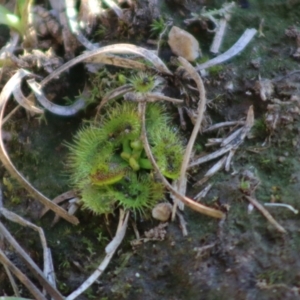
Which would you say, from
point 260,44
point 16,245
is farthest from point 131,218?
point 260,44

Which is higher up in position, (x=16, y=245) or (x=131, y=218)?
(x=16, y=245)

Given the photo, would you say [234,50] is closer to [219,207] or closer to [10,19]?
[219,207]

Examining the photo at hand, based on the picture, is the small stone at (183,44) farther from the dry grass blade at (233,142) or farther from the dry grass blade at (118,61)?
the dry grass blade at (233,142)

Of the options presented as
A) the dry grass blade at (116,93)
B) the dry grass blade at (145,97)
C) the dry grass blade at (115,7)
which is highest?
the dry grass blade at (115,7)

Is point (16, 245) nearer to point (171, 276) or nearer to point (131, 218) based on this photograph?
point (131, 218)

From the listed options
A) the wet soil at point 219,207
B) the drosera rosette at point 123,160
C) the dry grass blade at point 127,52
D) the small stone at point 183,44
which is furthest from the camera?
the small stone at point 183,44

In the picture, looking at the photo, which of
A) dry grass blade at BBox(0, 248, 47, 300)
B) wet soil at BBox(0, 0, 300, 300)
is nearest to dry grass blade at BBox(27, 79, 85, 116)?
wet soil at BBox(0, 0, 300, 300)

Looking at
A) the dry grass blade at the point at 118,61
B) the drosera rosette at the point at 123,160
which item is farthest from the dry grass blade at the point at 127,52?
the drosera rosette at the point at 123,160
